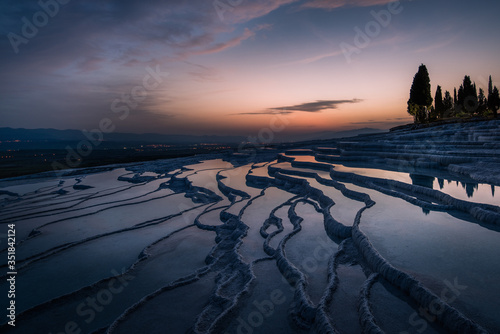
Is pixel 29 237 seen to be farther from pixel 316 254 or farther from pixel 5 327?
pixel 316 254

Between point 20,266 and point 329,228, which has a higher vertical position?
point 329,228

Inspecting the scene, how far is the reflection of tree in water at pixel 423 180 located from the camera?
9427 millimetres

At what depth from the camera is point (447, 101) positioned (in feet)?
140

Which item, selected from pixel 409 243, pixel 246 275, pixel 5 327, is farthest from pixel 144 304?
pixel 409 243

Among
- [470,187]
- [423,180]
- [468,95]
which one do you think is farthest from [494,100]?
[470,187]

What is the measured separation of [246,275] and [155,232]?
5.08 metres

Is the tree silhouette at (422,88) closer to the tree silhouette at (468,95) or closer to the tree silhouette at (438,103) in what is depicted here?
the tree silhouette at (468,95)

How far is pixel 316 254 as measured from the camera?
6.05 meters
